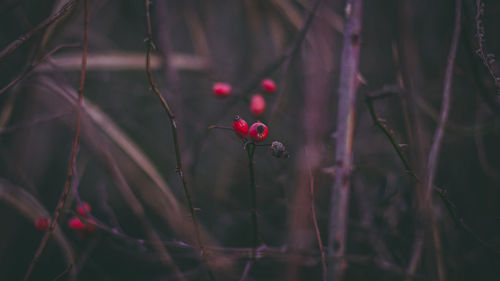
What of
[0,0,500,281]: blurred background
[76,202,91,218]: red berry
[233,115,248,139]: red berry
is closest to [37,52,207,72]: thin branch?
[0,0,500,281]: blurred background

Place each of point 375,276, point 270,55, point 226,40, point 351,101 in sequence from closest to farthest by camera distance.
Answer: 1. point 351,101
2. point 375,276
3. point 270,55
4. point 226,40

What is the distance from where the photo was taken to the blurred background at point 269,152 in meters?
0.92

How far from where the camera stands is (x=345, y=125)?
2.93ft

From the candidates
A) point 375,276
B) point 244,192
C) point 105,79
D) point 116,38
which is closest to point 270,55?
point 244,192

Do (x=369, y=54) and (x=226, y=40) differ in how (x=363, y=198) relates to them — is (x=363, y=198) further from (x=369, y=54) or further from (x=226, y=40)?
(x=226, y=40)

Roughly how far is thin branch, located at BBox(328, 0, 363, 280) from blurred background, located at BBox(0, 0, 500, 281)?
1.8 inches

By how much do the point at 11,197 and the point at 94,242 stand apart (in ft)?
1.13

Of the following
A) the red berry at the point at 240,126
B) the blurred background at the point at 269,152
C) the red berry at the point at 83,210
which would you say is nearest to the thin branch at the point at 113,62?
the blurred background at the point at 269,152

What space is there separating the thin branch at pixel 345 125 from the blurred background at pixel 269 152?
47 millimetres

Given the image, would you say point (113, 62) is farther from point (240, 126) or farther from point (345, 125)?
point (345, 125)

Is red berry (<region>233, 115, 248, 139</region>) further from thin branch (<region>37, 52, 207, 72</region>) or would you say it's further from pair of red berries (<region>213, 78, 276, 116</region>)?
thin branch (<region>37, 52, 207, 72</region>)

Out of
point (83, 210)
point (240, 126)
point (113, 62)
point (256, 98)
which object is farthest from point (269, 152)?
point (113, 62)

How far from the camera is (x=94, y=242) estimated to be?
1108 millimetres

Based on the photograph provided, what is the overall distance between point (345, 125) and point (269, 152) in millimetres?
320
